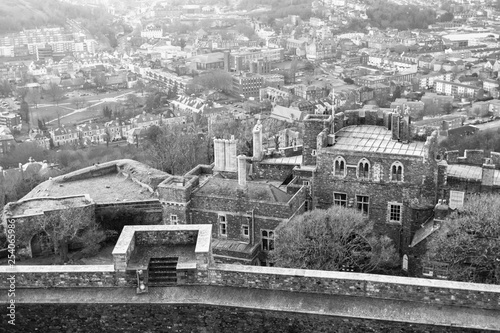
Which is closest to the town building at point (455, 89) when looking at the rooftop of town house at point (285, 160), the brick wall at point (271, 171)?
the rooftop of town house at point (285, 160)

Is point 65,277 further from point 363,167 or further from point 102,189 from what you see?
point 102,189

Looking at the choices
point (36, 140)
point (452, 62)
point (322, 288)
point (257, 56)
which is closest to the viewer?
point (322, 288)

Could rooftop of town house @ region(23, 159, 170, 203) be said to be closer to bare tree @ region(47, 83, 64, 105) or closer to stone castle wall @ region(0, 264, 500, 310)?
stone castle wall @ region(0, 264, 500, 310)

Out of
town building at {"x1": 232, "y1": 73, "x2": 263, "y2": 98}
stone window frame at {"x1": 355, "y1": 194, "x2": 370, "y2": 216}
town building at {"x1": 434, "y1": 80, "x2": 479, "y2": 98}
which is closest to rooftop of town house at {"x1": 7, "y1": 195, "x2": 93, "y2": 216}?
stone window frame at {"x1": 355, "y1": 194, "x2": 370, "y2": 216}

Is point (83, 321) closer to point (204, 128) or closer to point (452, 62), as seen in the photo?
point (204, 128)

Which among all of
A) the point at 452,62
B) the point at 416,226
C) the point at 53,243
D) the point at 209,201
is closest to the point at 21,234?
the point at 53,243

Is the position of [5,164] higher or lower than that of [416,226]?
lower

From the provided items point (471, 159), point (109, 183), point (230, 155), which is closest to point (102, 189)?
point (109, 183)
